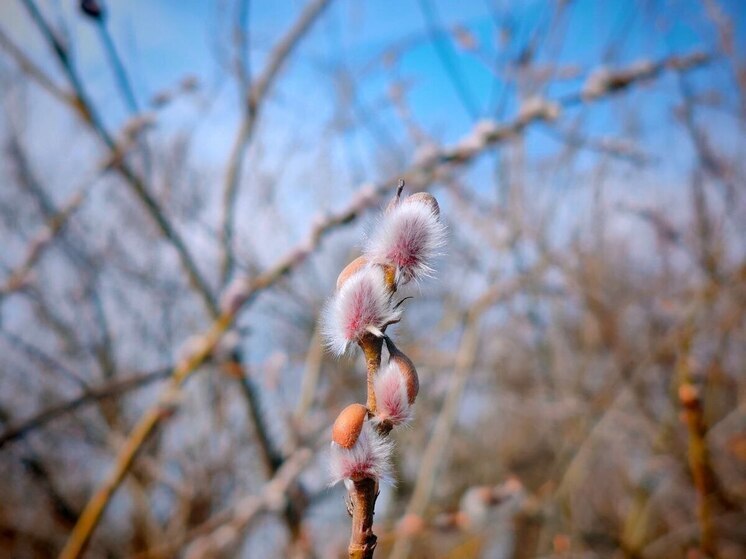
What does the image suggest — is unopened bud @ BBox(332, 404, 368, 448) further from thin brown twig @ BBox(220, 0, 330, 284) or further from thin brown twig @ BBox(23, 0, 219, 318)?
thin brown twig @ BBox(220, 0, 330, 284)

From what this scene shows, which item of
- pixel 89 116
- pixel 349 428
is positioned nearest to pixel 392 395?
pixel 349 428

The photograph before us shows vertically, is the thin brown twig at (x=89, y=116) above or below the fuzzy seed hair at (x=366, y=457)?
above

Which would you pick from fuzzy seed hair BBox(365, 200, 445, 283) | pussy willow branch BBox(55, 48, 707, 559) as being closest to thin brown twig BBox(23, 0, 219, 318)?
pussy willow branch BBox(55, 48, 707, 559)

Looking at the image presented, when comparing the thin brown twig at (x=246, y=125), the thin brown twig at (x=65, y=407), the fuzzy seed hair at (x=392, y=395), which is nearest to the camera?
the fuzzy seed hair at (x=392, y=395)

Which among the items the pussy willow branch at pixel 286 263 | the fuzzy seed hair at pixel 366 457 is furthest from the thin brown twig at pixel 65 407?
the fuzzy seed hair at pixel 366 457

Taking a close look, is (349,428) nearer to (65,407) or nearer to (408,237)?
(408,237)

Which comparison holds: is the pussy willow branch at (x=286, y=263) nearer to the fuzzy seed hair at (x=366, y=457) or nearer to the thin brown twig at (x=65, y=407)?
the thin brown twig at (x=65, y=407)
